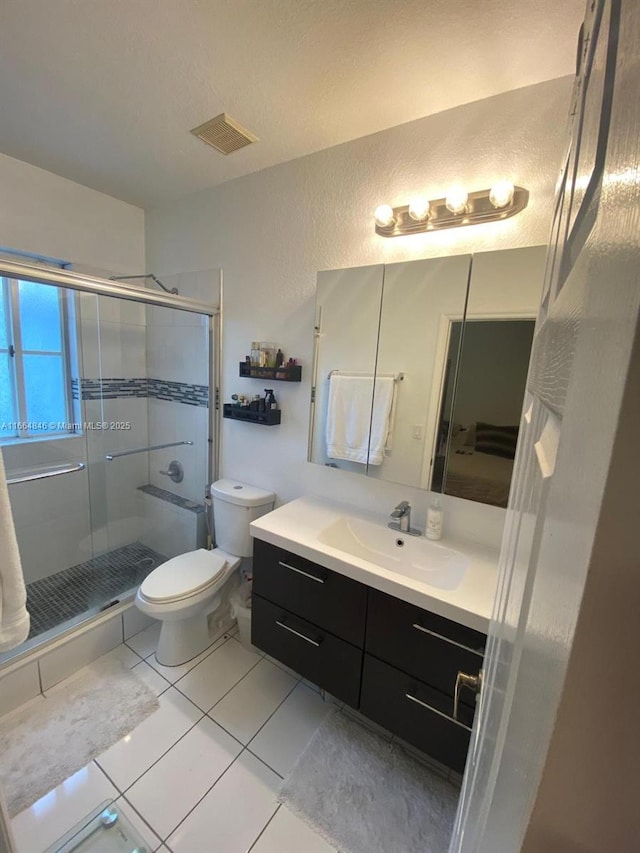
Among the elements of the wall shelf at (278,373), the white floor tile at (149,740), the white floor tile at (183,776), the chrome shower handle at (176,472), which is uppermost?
the wall shelf at (278,373)

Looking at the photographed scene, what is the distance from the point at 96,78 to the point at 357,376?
5.00 feet

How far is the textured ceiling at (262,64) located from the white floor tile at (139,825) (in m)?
2.62

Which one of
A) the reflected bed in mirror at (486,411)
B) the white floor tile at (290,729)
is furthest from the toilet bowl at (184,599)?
the reflected bed in mirror at (486,411)

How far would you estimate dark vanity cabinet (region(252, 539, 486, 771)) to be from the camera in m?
1.18

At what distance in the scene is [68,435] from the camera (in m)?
2.25

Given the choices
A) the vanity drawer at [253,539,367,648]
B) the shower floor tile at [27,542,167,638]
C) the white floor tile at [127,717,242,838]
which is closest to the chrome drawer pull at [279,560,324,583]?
the vanity drawer at [253,539,367,648]

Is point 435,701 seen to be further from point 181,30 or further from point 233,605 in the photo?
point 181,30

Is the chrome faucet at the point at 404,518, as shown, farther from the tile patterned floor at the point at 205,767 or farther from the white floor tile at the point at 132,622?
the white floor tile at the point at 132,622

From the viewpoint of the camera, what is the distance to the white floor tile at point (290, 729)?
4.77ft

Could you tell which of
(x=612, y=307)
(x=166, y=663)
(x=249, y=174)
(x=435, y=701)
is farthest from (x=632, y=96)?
(x=166, y=663)

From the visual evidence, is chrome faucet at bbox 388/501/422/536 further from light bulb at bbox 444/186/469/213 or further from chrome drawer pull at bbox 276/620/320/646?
light bulb at bbox 444/186/469/213

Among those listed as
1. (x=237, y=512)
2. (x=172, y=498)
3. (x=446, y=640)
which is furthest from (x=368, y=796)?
(x=172, y=498)

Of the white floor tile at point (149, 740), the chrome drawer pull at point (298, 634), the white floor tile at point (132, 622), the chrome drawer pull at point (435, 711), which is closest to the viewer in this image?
the chrome drawer pull at point (435, 711)

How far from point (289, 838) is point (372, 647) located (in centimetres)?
66
